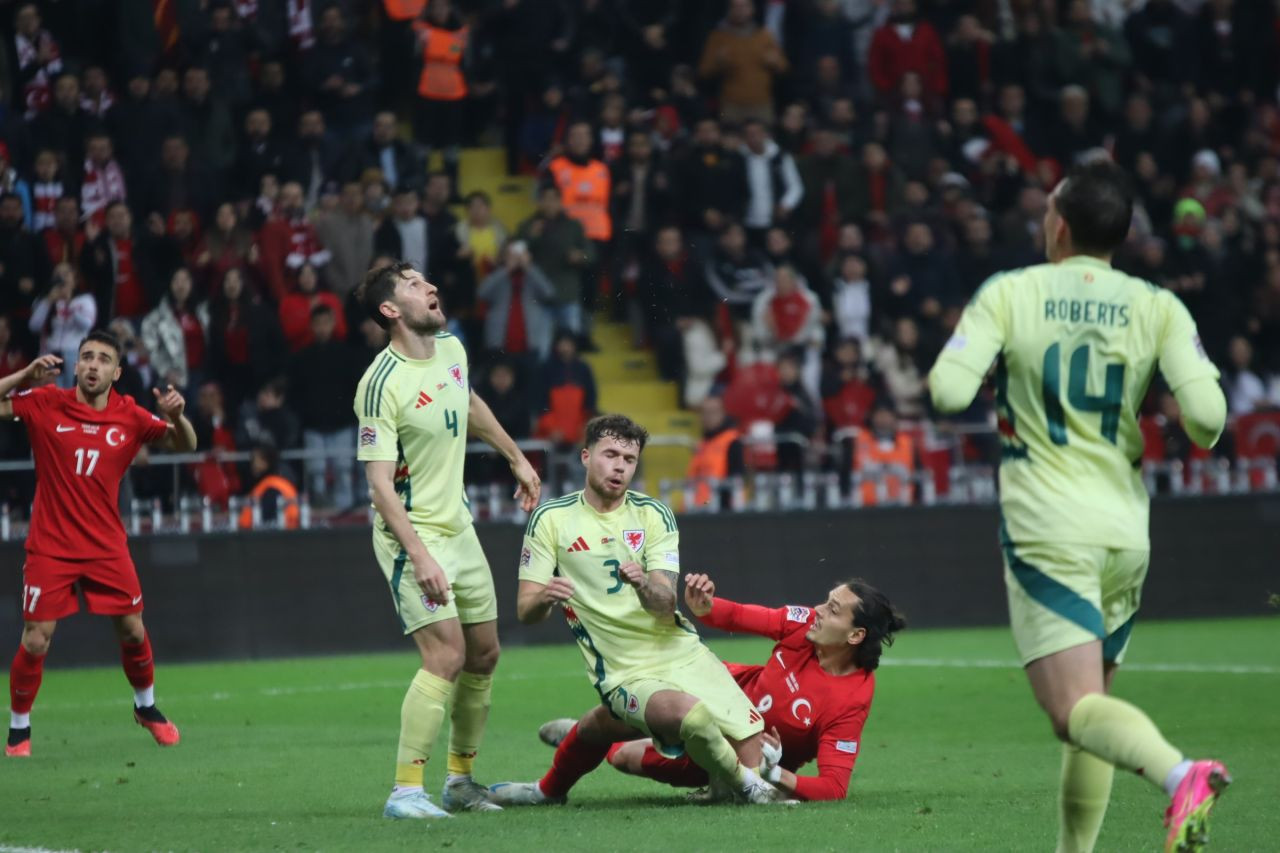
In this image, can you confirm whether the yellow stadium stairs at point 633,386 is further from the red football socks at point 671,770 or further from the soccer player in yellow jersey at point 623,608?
the soccer player in yellow jersey at point 623,608

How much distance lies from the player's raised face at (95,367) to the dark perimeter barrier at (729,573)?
191 inches

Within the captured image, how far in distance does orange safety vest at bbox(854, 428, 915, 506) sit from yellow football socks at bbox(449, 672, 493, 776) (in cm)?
878

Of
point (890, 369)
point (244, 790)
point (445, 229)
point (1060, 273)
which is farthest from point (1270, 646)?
point (1060, 273)

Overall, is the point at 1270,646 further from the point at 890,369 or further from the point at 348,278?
the point at 348,278

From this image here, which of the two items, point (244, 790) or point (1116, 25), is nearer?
point (244, 790)

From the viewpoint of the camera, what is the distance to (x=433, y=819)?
6.73 meters

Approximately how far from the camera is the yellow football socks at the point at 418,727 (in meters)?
6.88

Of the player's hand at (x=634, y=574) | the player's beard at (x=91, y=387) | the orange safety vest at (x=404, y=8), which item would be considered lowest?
the player's hand at (x=634, y=574)

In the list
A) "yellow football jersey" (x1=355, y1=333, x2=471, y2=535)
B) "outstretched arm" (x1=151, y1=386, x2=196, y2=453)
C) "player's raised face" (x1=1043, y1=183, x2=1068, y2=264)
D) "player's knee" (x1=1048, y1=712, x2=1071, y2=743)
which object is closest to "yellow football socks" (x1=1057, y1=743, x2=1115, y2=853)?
"player's knee" (x1=1048, y1=712, x2=1071, y2=743)

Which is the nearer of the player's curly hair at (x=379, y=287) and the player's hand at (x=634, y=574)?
the player's hand at (x=634, y=574)

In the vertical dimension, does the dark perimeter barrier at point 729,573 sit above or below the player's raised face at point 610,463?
below

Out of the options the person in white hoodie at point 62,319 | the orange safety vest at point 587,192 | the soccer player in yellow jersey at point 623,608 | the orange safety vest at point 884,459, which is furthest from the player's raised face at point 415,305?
the orange safety vest at point 587,192

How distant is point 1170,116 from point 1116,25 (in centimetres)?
163

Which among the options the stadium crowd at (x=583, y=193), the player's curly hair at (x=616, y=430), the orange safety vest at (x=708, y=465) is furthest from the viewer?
the orange safety vest at (x=708, y=465)
